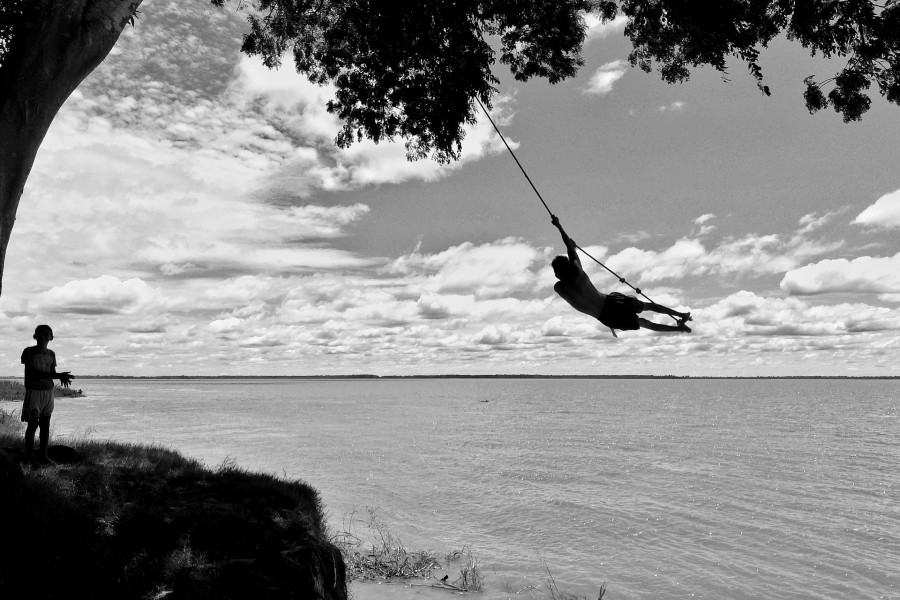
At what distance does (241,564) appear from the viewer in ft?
19.1

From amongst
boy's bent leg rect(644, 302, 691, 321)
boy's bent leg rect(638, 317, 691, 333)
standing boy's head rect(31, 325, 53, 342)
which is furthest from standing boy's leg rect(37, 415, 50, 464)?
boy's bent leg rect(644, 302, 691, 321)

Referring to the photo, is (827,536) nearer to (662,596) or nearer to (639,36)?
(662,596)

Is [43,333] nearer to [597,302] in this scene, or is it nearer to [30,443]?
[30,443]

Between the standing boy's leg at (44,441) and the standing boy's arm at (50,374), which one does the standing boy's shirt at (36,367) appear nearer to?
the standing boy's arm at (50,374)

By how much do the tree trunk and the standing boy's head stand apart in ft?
11.8

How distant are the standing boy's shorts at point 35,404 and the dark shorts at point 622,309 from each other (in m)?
8.74

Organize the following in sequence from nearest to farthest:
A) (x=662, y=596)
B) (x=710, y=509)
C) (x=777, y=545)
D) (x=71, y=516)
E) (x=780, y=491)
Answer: (x=71, y=516), (x=662, y=596), (x=777, y=545), (x=710, y=509), (x=780, y=491)

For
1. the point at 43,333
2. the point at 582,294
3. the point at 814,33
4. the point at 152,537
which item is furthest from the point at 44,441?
the point at 814,33

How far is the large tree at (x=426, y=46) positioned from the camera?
Answer: 5.46 meters

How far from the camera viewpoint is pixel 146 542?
6.17m

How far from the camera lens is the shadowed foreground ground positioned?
5.35 metres

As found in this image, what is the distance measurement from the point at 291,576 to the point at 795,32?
32.1ft

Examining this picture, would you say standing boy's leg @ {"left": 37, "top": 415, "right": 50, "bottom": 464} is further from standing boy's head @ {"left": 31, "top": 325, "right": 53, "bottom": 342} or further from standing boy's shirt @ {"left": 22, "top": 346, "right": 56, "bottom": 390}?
standing boy's head @ {"left": 31, "top": 325, "right": 53, "bottom": 342}

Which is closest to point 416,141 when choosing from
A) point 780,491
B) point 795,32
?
point 795,32
